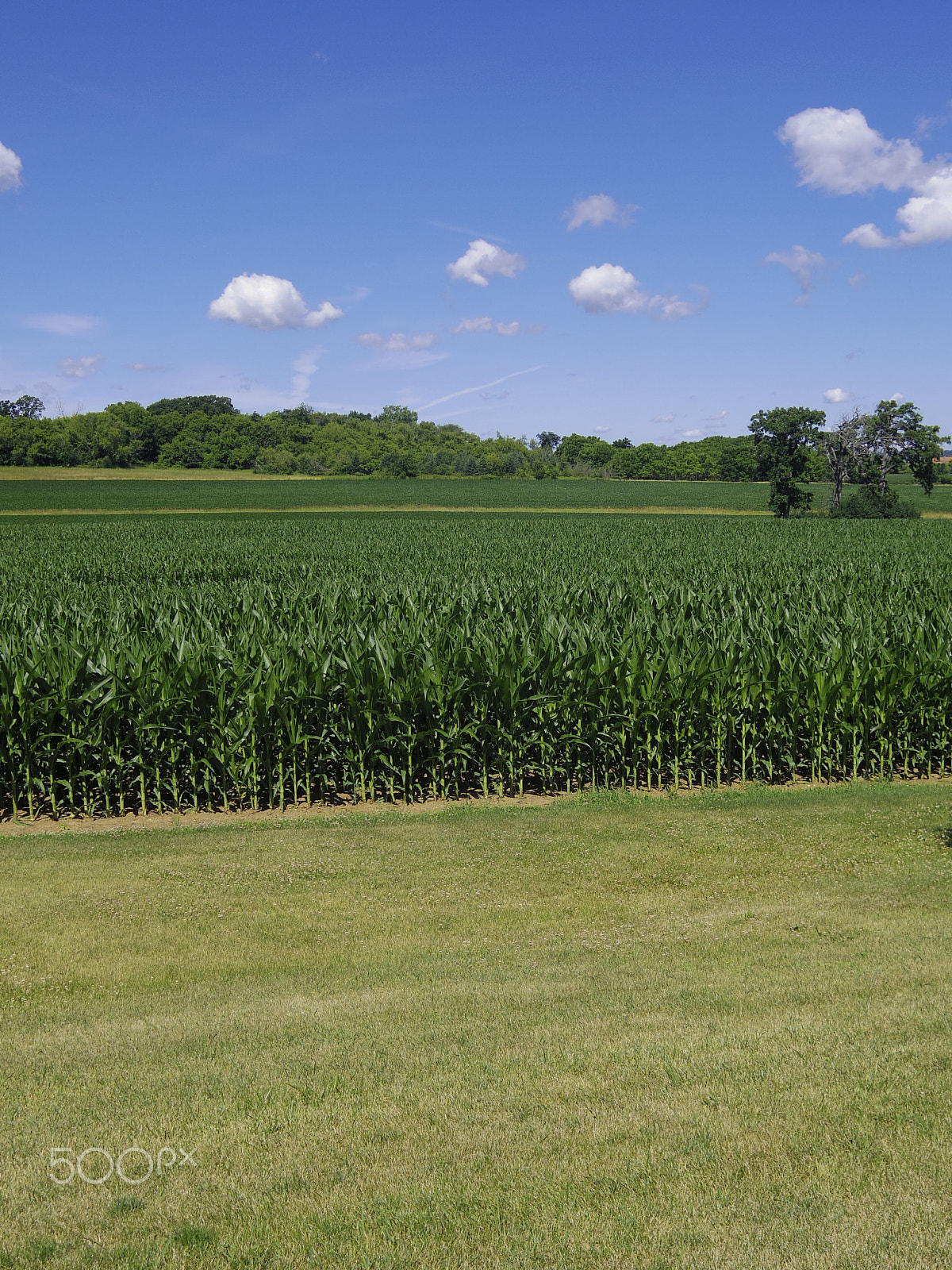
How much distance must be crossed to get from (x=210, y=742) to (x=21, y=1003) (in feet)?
17.9

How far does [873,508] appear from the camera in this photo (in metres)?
68.9

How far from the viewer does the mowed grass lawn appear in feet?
9.58

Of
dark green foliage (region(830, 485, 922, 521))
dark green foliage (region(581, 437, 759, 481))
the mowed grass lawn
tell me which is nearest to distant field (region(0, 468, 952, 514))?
dark green foliage (region(830, 485, 922, 521))

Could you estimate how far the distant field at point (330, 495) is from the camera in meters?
81.1

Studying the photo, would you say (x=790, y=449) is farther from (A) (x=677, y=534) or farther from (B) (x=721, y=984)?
(B) (x=721, y=984)

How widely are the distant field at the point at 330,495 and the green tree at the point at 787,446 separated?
1747 cm

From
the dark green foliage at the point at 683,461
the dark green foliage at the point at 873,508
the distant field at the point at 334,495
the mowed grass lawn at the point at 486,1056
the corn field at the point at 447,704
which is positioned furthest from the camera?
the dark green foliage at the point at 683,461

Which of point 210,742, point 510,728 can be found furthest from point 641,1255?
point 210,742

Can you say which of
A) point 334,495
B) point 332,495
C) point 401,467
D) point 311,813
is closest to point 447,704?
point 311,813

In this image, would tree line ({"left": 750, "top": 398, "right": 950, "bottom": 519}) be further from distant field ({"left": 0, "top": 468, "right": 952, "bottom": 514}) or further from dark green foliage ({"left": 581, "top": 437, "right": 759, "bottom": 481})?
dark green foliage ({"left": 581, "top": 437, "right": 759, "bottom": 481})

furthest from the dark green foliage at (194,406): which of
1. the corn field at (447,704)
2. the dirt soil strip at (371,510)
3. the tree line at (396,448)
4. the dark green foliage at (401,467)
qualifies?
the corn field at (447,704)

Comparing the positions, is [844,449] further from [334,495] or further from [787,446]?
[334,495]

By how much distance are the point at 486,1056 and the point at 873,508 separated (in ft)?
238

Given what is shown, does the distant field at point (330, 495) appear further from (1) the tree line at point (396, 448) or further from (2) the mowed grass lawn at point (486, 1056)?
(2) the mowed grass lawn at point (486, 1056)
